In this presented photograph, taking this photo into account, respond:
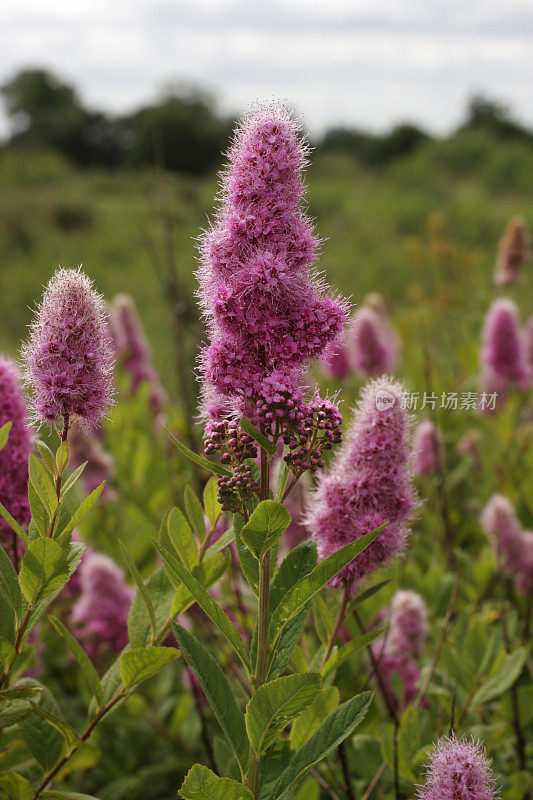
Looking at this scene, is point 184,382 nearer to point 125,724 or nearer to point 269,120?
point 269,120

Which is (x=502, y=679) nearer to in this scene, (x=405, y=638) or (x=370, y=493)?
(x=405, y=638)

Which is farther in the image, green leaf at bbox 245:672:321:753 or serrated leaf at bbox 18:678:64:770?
serrated leaf at bbox 18:678:64:770

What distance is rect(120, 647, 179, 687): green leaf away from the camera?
92 centimetres

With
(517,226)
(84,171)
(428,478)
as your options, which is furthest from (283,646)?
(84,171)

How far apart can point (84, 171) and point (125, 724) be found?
28.4 m

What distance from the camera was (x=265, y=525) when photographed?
2.62ft

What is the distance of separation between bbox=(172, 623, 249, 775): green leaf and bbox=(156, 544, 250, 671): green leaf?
6 cm

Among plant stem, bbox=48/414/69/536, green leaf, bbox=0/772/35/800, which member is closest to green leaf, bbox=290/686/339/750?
green leaf, bbox=0/772/35/800

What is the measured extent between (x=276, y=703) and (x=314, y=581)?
0.15 m

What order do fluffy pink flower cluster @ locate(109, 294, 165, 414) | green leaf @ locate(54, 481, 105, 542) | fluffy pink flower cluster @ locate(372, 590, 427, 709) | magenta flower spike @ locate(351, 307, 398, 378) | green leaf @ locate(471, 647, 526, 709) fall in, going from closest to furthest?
green leaf @ locate(54, 481, 105, 542)
green leaf @ locate(471, 647, 526, 709)
fluffy pink flower cluster @ locate(372, 590, 427, 709)
magenta flower spike @ locate(351, 307, 398, 378)
fluffy pink flower cluster @ locate(109, 294, 165, 414)

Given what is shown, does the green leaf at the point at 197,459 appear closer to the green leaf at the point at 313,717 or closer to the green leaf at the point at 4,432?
the green leaf at the point at 4,432

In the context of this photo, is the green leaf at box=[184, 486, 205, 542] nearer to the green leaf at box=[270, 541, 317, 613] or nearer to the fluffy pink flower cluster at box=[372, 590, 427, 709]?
the green leaf at box=[270, 541, 317, 613]

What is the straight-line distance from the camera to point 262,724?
83cm

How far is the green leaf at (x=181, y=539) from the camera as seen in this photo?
108 centimetres
